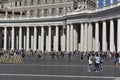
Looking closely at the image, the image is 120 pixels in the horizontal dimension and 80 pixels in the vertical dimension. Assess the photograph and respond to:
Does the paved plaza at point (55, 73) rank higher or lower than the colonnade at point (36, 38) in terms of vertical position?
higher

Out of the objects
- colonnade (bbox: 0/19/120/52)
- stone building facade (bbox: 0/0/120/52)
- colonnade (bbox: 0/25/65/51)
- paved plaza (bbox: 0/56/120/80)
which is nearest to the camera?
paved plaza (bbox: 0/56/120/80)

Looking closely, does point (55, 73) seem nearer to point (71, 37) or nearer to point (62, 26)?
point (71, 37)

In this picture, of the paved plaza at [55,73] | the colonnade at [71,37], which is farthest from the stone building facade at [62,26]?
the paved plaza at [55,73]

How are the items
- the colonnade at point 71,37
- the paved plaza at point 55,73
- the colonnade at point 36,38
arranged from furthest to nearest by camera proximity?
the colonnade at point 36,38
the colonnade at point 71,37
the paved plaza at point 55,73

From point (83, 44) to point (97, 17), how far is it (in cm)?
778

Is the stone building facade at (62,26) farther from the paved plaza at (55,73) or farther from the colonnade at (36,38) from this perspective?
the paved plaza at (55,73)

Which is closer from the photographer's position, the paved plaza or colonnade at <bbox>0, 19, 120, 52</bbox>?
the paved plaza

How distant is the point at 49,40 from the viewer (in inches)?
4136

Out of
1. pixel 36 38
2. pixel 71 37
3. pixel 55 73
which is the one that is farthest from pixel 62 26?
pixel 55 73

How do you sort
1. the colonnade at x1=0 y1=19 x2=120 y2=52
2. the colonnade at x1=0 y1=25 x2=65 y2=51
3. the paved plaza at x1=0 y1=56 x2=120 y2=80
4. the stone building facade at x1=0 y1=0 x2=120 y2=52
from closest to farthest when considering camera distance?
the paved plaza at x1=0 y1=56 x2=120 y2=80 → the colonnade at x1=0 y1=19 x2=120 y2=52 → the stone building facade at x1=0 y1=0 x2=120 y2=52 → the colonnade at x1=0 y1=25 x2=65 y2=51

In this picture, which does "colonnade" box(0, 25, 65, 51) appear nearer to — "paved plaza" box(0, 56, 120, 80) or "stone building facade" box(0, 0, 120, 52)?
"stone building facade" box(0, 0, 120, 52)

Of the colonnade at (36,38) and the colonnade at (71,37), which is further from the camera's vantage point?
the colonnade at (36,38)

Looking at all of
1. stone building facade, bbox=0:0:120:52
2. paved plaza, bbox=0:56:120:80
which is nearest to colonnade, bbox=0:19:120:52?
stone building facade, bbox=0:0:120:52

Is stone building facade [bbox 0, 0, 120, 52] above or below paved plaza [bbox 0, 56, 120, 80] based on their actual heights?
below
